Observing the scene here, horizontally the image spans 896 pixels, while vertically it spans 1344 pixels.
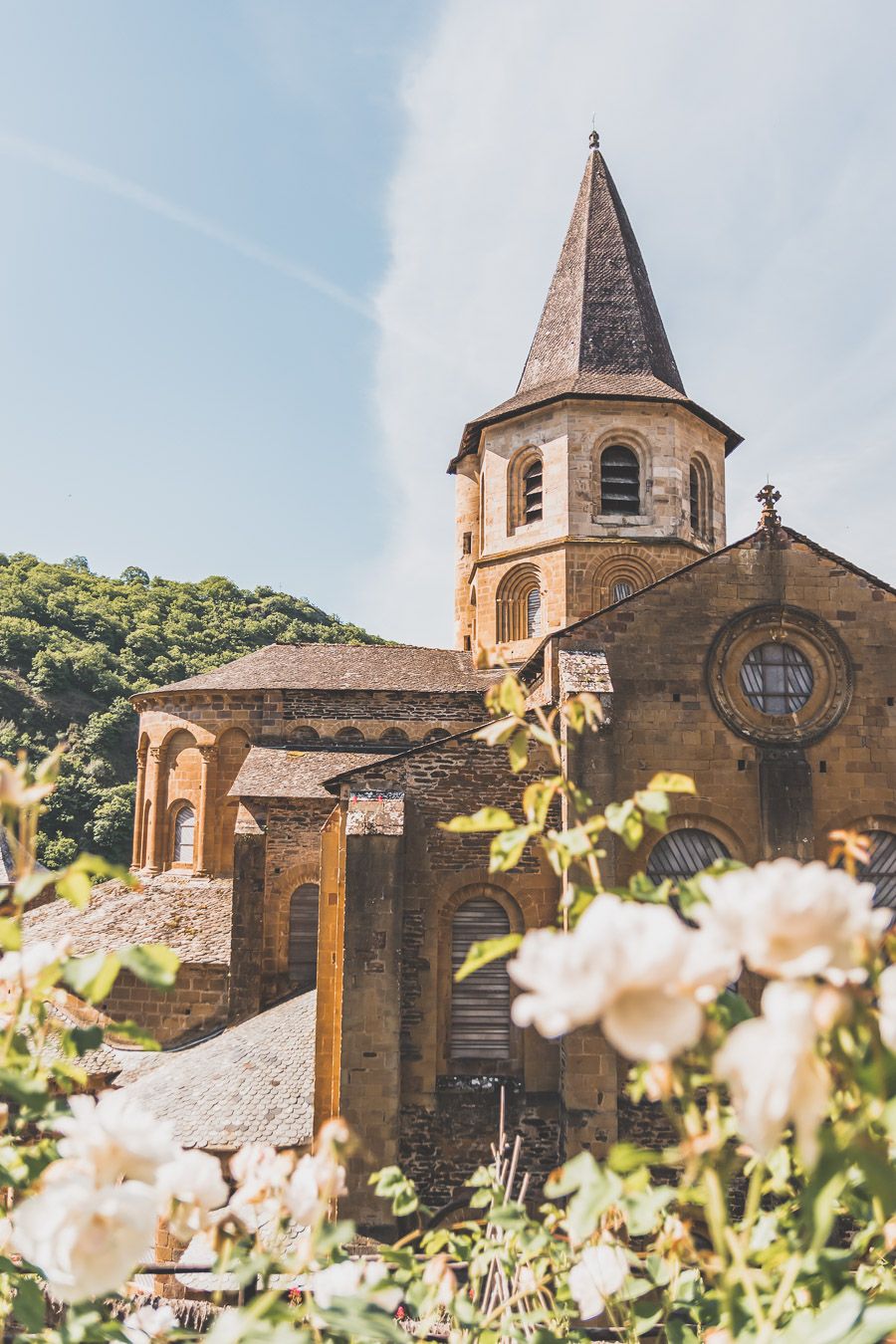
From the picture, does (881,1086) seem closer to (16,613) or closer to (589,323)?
(589,323)

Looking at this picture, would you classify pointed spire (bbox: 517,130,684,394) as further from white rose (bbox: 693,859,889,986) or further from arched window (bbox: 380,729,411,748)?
white rose (bbox: 693,859,889,986)

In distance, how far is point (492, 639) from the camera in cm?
2336

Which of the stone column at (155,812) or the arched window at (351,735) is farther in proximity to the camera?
the stone column at (155,812)

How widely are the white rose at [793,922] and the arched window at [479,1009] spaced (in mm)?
11835

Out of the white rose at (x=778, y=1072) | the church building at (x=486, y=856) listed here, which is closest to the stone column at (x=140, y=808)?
the church building at (x=486, y=856)

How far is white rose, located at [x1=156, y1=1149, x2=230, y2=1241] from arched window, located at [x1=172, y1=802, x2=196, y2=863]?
70.9 feet

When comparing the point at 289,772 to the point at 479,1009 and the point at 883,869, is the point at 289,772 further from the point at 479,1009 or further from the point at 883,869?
the point at 883,869

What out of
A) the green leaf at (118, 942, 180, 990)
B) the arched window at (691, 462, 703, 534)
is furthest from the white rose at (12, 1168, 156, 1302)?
the arched window at (691, 462, 703, 534)

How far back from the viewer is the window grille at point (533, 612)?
22.7 metres

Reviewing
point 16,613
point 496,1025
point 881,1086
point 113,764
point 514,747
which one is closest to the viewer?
point 881,1086

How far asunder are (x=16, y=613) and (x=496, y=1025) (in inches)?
2241

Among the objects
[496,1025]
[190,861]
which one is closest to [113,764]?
[190,861]

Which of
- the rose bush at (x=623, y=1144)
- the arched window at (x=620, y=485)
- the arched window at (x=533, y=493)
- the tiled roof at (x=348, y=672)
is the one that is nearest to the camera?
the rose bush at (x=623, y=1144)

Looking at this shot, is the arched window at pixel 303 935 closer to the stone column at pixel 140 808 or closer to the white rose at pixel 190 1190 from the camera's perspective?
the stone column at pixel 140 808
